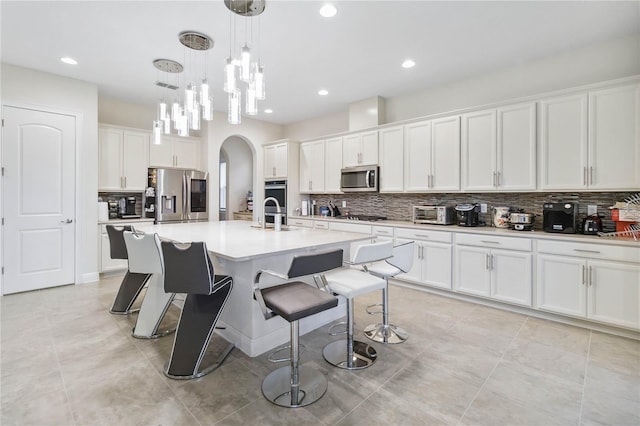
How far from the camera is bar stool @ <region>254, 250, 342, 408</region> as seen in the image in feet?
5.86

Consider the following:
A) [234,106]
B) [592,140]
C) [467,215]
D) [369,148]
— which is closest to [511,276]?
[467,215]

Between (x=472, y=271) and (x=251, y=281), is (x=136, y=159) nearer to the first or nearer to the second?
(x=251, y=281)

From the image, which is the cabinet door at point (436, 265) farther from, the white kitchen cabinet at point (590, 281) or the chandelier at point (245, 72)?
the chandelier at point (245, 72)

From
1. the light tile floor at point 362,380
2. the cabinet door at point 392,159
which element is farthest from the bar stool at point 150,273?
the cabinet door at point 392,159

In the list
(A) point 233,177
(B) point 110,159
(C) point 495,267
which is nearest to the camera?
(C) point 495,267

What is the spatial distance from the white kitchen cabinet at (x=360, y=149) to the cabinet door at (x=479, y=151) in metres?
1.36

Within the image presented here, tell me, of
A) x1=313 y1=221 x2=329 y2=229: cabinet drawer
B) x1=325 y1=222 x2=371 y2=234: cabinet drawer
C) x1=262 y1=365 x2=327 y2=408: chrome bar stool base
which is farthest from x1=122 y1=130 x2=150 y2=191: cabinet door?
x1=262 y1=365 x2=327 y2=408: chrome bar stool base

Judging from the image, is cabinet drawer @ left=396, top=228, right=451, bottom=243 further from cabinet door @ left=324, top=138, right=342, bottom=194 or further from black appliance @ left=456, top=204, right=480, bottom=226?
cabinet door @ left=324, top=138, right=342, bottom=194

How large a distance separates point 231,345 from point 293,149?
4250 mm

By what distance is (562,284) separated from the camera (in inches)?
120

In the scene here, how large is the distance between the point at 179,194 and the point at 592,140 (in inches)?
223

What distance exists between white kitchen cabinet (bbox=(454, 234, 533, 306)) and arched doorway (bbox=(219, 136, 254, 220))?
17.3 feet

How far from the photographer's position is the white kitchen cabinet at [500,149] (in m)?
3.42

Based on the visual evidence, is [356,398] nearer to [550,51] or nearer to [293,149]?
[550,51]
